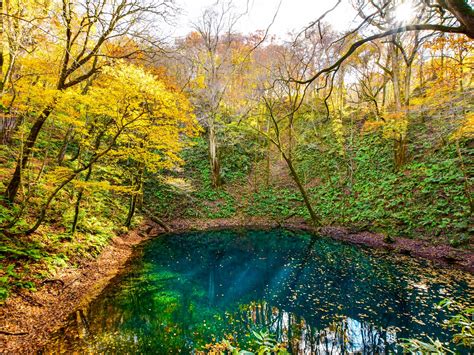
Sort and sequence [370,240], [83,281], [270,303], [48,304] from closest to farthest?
1. [48,304]
2. [270,303]
3. [83,281]
4. [370,240]

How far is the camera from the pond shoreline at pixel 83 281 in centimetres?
524

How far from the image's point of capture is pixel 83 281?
7.88 metres

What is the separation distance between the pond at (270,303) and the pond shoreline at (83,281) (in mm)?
382

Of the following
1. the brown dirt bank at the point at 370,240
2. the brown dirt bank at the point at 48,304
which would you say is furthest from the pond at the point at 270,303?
the brown dirt bank at the point at 370,240

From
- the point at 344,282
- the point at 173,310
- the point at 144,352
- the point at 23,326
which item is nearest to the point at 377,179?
the point at 344,282

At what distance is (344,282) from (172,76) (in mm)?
18240

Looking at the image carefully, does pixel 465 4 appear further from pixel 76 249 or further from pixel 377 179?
pixel 377 179

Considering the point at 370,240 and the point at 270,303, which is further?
the point at 370,240

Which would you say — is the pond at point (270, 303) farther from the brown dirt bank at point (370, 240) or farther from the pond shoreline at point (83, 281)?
the brown dirt bank at point (370, 240)

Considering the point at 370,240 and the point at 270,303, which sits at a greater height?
the point at 370,240

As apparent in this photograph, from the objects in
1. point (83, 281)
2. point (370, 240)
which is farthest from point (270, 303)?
point (370, 240)

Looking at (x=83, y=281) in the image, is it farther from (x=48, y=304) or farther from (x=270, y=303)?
(x=270, y=303)

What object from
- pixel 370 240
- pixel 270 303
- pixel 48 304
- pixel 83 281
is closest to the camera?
pixel 48 304

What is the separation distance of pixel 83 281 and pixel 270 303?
5540 mm
